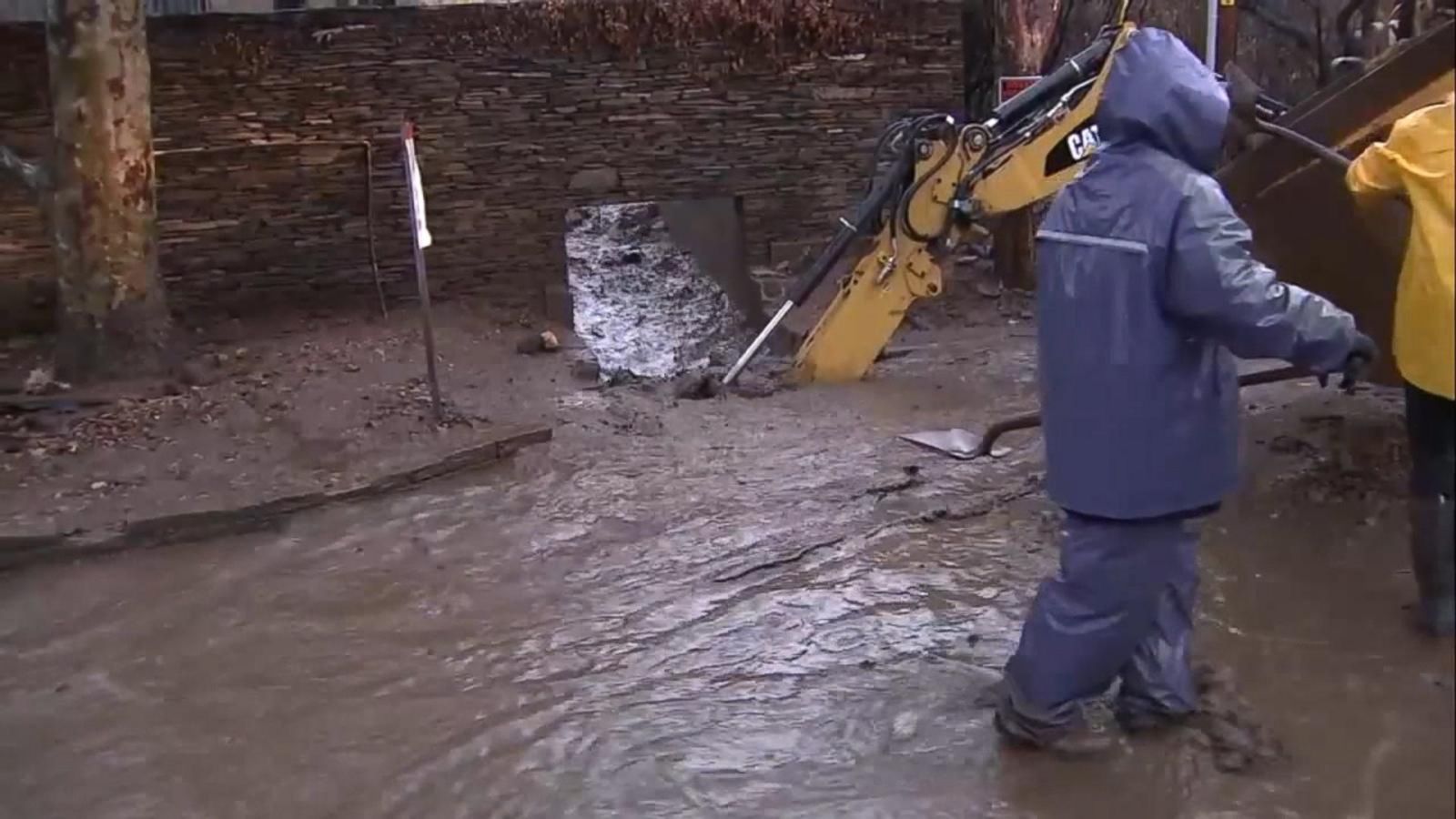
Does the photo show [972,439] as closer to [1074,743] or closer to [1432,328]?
[1074,743]

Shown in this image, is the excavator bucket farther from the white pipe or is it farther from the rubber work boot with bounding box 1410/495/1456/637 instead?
the white pipe

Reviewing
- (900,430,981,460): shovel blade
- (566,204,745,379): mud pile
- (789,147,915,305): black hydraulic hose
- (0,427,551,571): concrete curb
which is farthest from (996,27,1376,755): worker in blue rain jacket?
(566,204,745,379): mud pile

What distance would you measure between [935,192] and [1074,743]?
405cm

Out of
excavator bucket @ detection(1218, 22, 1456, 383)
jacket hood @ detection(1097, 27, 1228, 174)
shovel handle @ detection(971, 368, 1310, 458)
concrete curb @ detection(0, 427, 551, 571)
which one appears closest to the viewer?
jacket hood @ detection(1097, 27, 1228, 174)

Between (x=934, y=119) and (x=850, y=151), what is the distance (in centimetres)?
278

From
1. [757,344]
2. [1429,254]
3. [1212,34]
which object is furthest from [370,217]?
[1429,254]

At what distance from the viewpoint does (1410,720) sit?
359cm

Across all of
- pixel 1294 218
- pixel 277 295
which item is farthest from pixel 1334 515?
pixel 277 295

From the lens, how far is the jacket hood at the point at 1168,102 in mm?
3281

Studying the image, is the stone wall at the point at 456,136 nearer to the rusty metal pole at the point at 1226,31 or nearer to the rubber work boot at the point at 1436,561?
the rusty metal pole at the point at 1226,31

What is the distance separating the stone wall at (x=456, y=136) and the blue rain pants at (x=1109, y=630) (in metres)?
6.37

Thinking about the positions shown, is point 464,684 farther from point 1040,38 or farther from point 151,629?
point 1040,38

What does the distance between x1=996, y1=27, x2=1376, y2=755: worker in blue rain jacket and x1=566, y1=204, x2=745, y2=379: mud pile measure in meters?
5.11

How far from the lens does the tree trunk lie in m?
7.36
